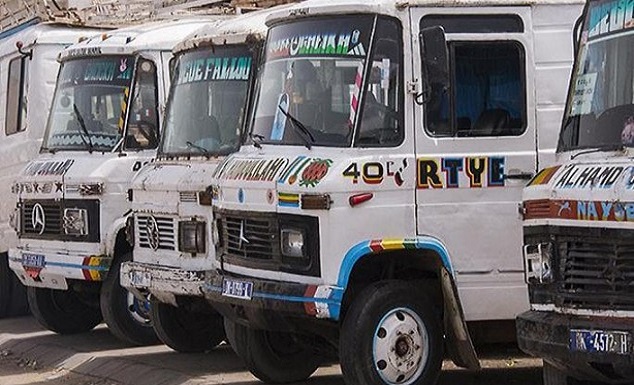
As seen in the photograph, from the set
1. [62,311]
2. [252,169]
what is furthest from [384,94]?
[62,311]

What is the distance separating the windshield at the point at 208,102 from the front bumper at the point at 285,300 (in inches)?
64.0

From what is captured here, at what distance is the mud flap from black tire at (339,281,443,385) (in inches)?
3.6

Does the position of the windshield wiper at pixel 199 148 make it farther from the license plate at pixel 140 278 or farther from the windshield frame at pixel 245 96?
the license plate at pixel 140 278

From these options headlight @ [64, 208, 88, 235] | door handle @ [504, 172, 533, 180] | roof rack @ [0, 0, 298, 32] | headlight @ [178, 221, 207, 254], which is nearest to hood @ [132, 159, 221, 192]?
headlight @ [178, 221, 207, 254]

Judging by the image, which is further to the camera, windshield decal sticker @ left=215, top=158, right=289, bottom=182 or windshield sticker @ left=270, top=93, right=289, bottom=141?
windshield sticker @ left=270, top=93, right=289, bottom=141

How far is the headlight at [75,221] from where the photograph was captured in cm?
1301

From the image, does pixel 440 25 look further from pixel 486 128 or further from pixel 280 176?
pixel 280 176

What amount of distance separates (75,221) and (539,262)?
6.27 m

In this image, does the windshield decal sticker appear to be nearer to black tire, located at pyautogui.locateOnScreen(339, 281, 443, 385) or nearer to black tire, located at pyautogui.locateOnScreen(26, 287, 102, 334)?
black tire, located at pyautogui.locateOnScreen(339, 281, 443, 385)

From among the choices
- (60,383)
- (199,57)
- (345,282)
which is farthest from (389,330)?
(60,383)

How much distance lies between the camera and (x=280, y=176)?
938 cm

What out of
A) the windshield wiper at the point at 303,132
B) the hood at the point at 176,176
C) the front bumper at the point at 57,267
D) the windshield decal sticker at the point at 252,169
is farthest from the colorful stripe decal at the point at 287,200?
the front bumper at the point at 57,267

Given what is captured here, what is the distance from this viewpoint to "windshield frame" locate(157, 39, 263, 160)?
425 inches

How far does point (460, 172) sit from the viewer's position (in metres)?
9.43
